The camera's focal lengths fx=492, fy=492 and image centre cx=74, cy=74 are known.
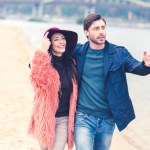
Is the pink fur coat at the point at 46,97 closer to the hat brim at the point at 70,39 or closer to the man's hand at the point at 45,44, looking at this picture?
the man's hand at the point at 45,44

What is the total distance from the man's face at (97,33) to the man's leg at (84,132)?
0.60 meters

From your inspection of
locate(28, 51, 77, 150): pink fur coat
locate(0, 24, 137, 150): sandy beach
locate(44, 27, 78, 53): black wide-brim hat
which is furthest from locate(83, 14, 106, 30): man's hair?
locate(0, 24, 137, 150): sandy beach

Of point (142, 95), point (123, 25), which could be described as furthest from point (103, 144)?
point (123, 25)

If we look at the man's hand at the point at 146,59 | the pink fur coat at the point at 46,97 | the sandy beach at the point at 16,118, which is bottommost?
the sandy beach at the point at 16,118

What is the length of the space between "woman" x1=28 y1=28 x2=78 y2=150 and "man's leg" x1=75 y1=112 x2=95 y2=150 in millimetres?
58

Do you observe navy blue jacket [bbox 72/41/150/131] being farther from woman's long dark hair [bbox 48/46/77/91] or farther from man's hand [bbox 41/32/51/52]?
man's hand [bbox 41/32/51/52]

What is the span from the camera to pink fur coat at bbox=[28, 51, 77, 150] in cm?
390

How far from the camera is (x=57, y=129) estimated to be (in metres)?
3.97

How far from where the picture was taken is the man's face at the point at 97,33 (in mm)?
3859

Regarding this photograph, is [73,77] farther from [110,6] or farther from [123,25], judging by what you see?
[123,25]

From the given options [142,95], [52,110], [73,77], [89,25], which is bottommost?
[142,95]

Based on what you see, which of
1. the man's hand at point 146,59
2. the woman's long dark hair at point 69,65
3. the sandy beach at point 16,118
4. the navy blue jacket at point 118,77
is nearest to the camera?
the man's hand at point 146,59

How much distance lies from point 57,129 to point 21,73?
1153 cm

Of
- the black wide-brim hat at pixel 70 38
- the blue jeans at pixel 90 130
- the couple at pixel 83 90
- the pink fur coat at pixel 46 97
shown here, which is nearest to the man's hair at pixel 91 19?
the couple at pixel 83 90
